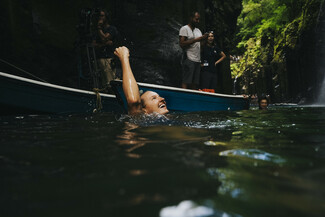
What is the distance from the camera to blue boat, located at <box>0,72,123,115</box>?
473cm

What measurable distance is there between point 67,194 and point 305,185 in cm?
92

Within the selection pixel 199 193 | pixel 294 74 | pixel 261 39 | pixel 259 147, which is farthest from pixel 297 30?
pixel 199 193

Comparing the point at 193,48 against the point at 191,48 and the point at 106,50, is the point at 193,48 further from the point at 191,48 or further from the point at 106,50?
the point at 106,50

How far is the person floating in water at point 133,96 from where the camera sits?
3.22 meters

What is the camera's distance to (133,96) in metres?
3.23

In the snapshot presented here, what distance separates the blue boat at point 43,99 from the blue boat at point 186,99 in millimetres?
958

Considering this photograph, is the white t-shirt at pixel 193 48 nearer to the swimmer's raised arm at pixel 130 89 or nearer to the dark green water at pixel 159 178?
the swimmer's raised arm at pixel 130 89

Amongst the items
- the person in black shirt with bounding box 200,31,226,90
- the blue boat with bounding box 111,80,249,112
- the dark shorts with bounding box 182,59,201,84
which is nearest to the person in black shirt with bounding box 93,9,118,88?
the blue boat with bounding box 111,80,249,112

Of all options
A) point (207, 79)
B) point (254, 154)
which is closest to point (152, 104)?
point (254, 154)

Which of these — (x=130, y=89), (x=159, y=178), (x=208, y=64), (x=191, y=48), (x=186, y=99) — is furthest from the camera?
(x=208, y=64)

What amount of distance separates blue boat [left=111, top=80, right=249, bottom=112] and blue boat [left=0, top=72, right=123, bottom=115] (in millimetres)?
958

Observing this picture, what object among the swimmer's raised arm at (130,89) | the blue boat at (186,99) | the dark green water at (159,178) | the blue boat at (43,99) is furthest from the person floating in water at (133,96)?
the blue boat at (43,99)

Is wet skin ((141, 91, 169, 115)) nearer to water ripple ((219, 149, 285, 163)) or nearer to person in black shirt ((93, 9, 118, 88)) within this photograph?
water ripple ((219, 149, 285, 163))

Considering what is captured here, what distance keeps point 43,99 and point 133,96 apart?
2.77m
